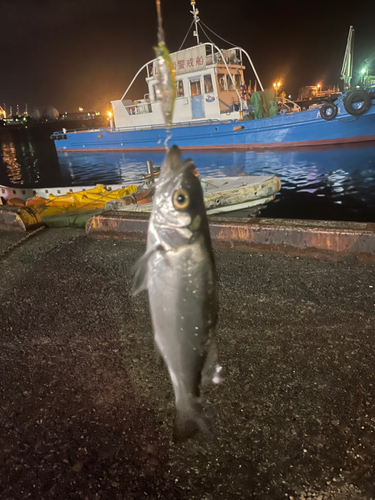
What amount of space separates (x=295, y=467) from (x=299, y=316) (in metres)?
1.69

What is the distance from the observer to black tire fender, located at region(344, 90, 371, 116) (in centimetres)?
1977

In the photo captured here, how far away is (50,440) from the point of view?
2322mm

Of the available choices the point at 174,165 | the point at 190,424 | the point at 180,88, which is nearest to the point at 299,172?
the point at 180,88

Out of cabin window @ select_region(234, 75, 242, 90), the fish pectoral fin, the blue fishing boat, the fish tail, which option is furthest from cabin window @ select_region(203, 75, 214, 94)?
the fish tail

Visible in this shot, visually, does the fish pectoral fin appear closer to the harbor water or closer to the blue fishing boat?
the harbor water

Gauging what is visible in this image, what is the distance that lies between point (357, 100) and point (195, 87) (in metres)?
11.7

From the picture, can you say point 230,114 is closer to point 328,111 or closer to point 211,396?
point 328,111

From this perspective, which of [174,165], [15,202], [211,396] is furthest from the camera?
[15,202]

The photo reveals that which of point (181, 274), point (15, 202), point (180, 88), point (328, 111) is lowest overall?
point (15, 202)

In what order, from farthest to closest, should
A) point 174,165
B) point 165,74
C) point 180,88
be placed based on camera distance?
point 180,88 → point 165,74 → point 174,165

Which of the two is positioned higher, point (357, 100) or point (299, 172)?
point (357, 100)

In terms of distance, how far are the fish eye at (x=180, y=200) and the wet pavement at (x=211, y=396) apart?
1.64 m

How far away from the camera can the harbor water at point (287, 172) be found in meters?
12.1

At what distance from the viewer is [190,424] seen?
2355 millimetres
